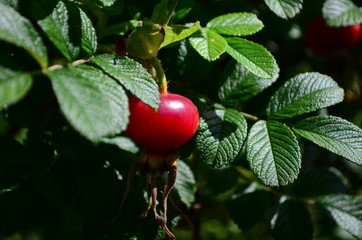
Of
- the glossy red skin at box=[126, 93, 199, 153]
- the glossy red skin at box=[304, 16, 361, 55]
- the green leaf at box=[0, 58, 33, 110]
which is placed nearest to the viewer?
the green leaf at box=[0, 58, 33, 110]

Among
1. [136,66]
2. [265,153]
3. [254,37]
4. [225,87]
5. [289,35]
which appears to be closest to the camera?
[136,66]

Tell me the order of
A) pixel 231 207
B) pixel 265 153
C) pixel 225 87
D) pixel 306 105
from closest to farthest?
1. pixel 265 153
2. pixel 306 105
3. pixel 225 87
4. pixel 231 207

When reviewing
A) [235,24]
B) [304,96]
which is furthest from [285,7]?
[304,96]

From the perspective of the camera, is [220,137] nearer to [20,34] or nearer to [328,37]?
[20,34]

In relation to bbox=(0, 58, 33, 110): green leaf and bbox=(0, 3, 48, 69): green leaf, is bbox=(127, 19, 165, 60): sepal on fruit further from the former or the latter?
bbox=(0, 58, 33, 110): green leaf

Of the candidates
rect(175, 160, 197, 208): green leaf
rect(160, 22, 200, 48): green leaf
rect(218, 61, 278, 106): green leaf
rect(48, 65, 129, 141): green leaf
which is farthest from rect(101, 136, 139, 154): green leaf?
rect(48, 65, 129, 141): green leaf

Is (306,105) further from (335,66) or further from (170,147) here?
(335,66)

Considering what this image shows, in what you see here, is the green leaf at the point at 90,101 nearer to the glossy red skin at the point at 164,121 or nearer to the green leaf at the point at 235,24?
the glossy red skin at the point at 164,121

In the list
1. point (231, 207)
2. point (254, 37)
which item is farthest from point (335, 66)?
point (231, 207)

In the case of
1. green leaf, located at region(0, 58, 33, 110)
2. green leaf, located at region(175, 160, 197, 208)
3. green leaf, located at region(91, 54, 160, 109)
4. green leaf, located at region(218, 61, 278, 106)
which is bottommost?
green leaf, located at region(175, 160, 197, 208)
